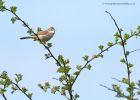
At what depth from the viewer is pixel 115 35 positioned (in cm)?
684

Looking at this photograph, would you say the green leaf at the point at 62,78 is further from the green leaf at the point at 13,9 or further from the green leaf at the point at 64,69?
the green leaf at the point at 13,9

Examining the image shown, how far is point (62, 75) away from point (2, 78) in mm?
1058

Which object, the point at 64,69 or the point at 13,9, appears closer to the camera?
the point at 64,69

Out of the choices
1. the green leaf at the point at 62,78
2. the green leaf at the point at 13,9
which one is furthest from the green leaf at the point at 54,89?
the green leaf at the point at 13,9

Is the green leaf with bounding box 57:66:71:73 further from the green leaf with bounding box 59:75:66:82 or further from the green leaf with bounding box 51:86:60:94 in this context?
the green leaf with bounding box 51:86:60:94

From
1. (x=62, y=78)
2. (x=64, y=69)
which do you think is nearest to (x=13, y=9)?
(x=64, y=69)

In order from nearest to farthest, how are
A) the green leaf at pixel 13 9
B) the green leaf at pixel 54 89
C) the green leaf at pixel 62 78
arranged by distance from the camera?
the green leaf at pixel 62 78
the green leaf at pixel 54 89
the green leaf at pixel 13 9

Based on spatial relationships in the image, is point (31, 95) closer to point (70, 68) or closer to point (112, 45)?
point (70, 68)

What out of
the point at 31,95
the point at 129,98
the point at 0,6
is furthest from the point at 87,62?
the point at 129,98

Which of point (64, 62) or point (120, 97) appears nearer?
point (120, 97)

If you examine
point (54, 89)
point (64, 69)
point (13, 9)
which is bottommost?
point (54, 89)

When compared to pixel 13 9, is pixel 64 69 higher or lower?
lower

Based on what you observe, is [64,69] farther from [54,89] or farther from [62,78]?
[54,89]

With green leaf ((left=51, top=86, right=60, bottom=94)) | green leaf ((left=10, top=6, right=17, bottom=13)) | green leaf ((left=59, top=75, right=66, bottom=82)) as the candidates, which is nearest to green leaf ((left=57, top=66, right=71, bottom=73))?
green leaf ((left=59, top=75, right=66, bottom=82))
